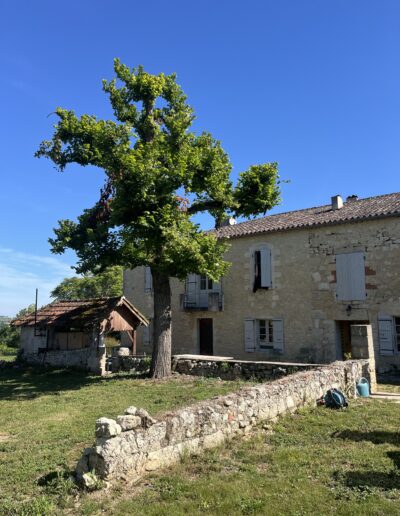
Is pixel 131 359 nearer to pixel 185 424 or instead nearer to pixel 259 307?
pixel 259 307

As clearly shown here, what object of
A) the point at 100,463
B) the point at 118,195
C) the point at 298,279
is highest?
the point at 118,195

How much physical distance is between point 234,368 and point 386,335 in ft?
19.1

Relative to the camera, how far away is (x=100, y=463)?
4840mm

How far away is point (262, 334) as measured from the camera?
18.0 meters

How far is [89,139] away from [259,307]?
9907 millimetres

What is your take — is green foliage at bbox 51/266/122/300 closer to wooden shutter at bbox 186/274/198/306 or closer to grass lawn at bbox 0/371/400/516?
wooden shutter at bbox 186/274/198/306

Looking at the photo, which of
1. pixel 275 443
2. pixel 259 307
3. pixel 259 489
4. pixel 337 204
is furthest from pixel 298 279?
pixel 259 489

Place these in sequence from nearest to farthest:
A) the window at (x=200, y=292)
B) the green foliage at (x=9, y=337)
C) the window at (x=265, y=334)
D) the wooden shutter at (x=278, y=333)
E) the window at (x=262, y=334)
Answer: the wooden shutter at (x=278, y=333) < the window at (x=262, y=334) < the window at (x=265, y=334) < the window at (x=200, y=292) < the green foliage at (x=9, y=337)

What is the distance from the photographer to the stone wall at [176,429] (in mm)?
4926

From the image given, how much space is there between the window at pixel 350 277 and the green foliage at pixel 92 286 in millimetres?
24520

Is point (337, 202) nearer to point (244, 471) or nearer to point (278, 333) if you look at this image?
point (278, 333)

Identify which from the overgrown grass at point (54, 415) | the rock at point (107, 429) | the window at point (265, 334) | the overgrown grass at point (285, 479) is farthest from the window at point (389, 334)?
the rock at point (107, 429)

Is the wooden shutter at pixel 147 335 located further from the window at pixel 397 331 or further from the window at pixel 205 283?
the window at pixel 397 331

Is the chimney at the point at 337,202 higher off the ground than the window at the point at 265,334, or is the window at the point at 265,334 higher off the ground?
the chimney at the point at 337,202
